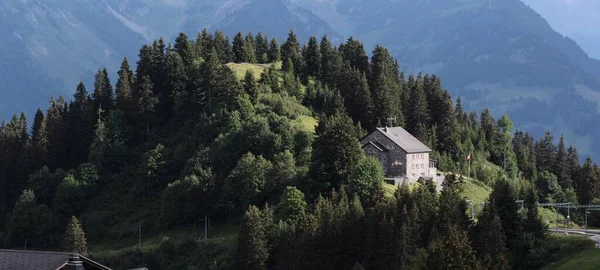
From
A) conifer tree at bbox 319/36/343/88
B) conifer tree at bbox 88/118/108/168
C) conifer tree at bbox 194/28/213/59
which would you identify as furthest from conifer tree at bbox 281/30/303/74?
conifer tree at bbox 88/118/108/168

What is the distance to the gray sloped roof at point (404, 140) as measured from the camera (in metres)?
118

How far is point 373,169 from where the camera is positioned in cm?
10244

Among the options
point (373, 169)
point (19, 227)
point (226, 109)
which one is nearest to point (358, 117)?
point (226, 109)

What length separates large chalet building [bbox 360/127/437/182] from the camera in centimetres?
11762

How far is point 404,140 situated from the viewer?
12106 cm

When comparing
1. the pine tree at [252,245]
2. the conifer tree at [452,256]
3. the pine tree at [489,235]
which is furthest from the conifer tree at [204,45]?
the conifer tree at [452,256]

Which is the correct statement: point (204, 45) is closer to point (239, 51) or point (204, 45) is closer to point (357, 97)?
point (239, 51)

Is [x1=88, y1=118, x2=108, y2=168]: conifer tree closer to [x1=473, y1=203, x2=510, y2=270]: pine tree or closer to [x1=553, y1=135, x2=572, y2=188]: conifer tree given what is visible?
[x1=473, y1=203, x2=510, y2=270]: pine tree

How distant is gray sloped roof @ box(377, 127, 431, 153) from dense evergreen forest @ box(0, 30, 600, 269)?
4443 millimetres

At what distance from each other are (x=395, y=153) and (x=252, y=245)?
106 feet

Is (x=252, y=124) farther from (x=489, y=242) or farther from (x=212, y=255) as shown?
(x=489, y=242)

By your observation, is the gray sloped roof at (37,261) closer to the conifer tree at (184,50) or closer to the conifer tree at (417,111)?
the conifer tree at (417,111)

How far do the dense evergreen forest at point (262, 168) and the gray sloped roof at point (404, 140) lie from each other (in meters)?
4.44

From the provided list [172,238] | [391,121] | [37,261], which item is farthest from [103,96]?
[37,261]
